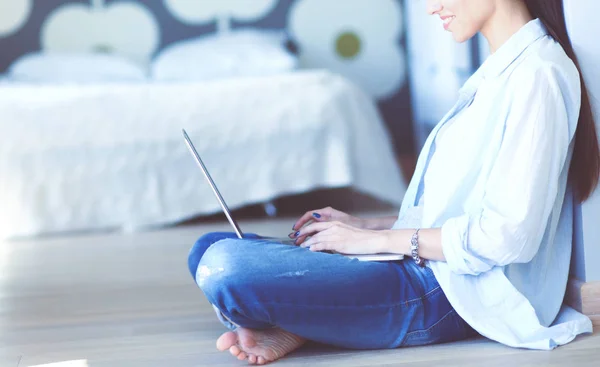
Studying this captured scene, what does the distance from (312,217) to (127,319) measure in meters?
0.61

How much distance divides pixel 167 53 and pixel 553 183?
10.8ft

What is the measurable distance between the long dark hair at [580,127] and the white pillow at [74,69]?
2986mm

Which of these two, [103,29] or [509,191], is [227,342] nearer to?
[509,191]

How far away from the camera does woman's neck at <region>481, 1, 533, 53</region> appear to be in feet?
4.95

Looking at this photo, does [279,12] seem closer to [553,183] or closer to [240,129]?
[240,129]

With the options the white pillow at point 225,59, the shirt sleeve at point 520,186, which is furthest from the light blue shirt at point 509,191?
the white pillow at point 225,59

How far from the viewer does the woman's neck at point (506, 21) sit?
4.95 feet

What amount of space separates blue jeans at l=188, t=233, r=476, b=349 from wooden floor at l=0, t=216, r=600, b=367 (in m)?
0.05

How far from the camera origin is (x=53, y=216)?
3518 millimetres

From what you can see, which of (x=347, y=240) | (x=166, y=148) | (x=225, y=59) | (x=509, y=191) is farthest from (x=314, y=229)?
(x=225, y=59)

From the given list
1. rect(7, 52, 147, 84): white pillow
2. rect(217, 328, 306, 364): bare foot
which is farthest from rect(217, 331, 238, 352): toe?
rect(7, 52, 147, 84): white pillow

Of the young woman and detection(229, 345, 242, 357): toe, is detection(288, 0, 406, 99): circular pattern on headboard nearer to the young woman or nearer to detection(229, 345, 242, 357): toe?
the young woman

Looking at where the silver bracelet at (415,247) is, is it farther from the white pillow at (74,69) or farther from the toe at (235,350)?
the white pillow at (74,69)

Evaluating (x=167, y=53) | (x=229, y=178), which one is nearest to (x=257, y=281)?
(x=229, y=178)
